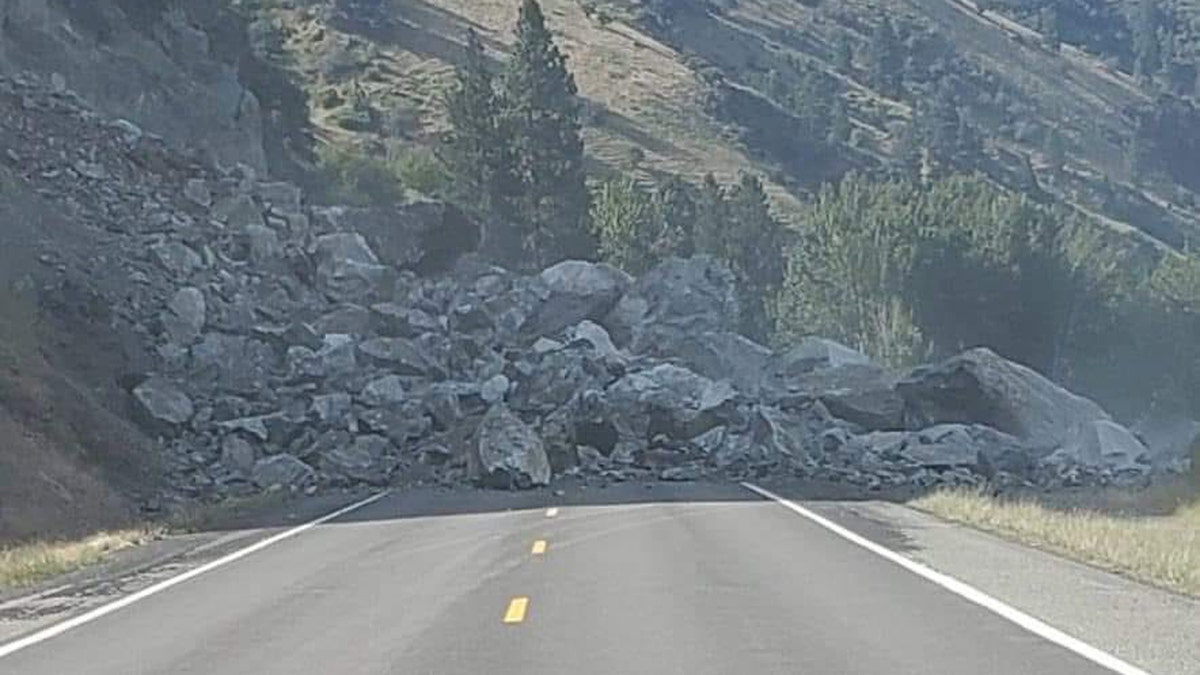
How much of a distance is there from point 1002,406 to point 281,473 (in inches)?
1087

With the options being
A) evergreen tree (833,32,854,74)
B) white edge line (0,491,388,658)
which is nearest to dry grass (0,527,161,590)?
white edge line (0,491,388,658)

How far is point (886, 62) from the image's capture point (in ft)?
582

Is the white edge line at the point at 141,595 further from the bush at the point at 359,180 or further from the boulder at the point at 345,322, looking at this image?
the bush at the point at 359,180

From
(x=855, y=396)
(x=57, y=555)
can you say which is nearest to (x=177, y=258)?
(x=855, y=396)

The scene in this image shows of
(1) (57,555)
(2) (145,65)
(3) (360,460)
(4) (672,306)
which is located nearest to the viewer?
(1) (57,555)

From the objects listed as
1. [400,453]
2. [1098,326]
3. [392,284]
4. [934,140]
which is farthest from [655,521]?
[934,140]

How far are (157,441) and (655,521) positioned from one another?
1855 centimetres

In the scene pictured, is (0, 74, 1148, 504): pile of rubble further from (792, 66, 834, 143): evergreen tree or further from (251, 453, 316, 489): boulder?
(792, 66, 834, 143): evergreen tree

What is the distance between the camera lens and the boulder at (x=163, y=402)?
45.3 m

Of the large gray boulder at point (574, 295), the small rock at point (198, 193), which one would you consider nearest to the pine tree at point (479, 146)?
the large gray boulder at point (574, 295)

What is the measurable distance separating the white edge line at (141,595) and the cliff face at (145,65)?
3362cm

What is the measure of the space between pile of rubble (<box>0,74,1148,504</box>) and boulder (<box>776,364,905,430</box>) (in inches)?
3.8

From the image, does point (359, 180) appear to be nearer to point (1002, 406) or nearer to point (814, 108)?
point (1002, 406)

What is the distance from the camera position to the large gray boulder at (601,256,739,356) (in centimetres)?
6384
